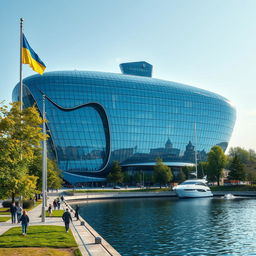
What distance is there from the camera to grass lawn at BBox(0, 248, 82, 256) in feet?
60.7

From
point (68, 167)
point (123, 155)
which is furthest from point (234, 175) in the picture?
point (68, 167)

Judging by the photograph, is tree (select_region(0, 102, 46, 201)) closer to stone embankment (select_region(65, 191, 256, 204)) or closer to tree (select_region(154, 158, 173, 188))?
stone embankment (select_region(65, 191, 256, 204))

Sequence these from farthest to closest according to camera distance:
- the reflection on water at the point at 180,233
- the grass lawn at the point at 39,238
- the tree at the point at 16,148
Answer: the tree at the point at 16,148, the reflection on water at the point at 180,233, the grass lawn at the point at 39,238

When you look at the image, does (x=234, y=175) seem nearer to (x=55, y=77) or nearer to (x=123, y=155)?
(x=123, y=155)

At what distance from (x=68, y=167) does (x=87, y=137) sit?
12.1m

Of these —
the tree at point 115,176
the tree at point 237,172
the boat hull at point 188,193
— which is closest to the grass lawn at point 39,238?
the boat hull at point 188,193

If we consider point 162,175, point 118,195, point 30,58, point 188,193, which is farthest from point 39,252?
point 162,175

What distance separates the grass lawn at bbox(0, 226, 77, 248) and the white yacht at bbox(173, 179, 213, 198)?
57.8 m

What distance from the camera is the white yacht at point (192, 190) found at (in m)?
82.1

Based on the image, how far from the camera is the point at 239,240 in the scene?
91.5ft

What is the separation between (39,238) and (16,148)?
14.4 metres

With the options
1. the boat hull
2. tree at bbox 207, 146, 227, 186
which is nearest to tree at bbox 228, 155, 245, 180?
tree at bbox 207, 146, 227, 186

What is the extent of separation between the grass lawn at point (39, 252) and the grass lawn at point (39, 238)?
97 cm

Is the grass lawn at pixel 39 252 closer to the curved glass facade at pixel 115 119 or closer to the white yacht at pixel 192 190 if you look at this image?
the white yacht at pixel 192 190
